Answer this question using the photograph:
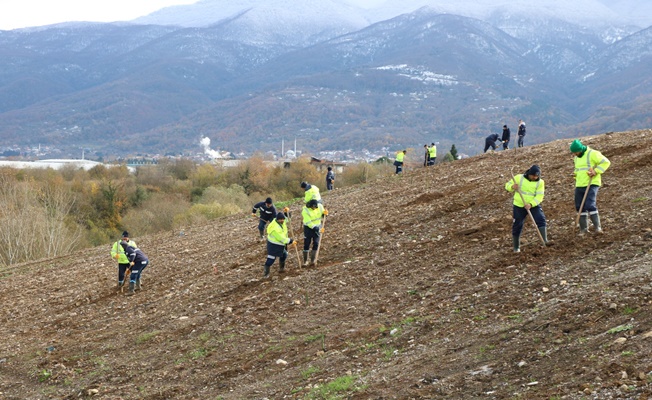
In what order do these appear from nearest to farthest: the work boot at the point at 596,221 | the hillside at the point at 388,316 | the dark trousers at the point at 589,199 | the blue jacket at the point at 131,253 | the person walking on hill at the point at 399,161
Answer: the hillside at the point at 388,316 < the dark trousers at the point at 589,199 < the work boot at the point at 596,221 < the blue jacket at the point at 131,253 < the person walking on hill at the point at 399,161

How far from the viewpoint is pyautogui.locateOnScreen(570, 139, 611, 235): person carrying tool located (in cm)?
1595

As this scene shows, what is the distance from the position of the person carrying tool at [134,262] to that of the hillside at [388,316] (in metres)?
0.55

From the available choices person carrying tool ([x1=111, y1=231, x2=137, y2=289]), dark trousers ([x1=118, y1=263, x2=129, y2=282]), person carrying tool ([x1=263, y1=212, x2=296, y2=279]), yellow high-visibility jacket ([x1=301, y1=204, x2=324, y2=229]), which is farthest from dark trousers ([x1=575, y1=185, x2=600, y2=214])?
dark trousers ([x1=118, y1=263, x2=129, y2=282])

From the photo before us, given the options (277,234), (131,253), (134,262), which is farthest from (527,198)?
(134,262)

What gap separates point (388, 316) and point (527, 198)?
13.2ft

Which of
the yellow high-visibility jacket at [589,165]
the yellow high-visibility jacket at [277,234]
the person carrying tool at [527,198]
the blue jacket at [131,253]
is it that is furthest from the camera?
the blue jacket at [131,253]

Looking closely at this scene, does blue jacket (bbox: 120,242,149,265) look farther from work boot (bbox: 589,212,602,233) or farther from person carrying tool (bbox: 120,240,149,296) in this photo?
work boot (bbox: 589,212,602,233)

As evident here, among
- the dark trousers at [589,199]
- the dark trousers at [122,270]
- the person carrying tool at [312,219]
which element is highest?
the dark trousers at [589,199]

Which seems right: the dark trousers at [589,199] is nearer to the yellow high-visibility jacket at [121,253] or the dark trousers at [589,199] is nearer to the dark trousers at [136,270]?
the dark trousers at [136,270]

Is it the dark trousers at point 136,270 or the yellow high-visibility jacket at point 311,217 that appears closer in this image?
the yellow high-visibility jacket at point 311,217

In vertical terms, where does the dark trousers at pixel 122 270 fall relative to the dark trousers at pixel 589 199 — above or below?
below

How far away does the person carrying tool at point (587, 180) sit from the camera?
1595 cm

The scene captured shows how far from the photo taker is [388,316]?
46.9ft

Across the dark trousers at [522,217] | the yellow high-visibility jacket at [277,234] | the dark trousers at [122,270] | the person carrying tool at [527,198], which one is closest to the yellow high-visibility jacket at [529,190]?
the person carrying tool at [527,198]
